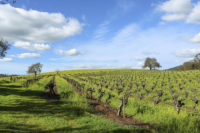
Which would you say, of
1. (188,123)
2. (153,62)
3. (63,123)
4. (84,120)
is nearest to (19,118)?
(63,123)

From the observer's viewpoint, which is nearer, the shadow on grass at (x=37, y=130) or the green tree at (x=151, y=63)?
the shadow on grass at (x=37, y=130)

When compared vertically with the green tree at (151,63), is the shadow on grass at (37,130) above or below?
below

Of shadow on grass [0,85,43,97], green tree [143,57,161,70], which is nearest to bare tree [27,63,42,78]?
shadow on grass [0,85,43,97]

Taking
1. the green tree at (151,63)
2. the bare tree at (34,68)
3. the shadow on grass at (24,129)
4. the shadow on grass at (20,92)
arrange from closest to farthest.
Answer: the shadow on grass at (24,129) → the shadow on grass at (20,92) → the bare tree at (34,68) → the green tree at (151,63)

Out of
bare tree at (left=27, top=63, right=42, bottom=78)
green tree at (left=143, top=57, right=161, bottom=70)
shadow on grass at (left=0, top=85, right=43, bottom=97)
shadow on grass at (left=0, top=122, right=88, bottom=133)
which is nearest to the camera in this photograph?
shadow on grass at (left=0, top=122, right=88, bottom=133)

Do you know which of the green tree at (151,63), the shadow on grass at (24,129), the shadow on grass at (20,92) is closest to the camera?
the shadow on grass at (24,129)

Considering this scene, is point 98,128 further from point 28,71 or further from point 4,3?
point 28,71

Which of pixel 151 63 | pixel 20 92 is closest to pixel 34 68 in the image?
pixel 20 92

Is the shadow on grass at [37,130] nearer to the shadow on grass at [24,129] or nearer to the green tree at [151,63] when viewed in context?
the shadow on grass at [24,129]

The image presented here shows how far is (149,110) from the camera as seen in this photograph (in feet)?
41.6

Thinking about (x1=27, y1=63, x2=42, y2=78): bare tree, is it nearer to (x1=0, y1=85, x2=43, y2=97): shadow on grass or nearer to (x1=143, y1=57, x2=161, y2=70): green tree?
(x1=0, y1=85, x2=43, y2=97): shadow on grass

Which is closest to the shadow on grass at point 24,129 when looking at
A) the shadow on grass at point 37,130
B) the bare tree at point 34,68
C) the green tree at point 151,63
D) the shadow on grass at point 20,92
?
the shadow on grass at point 37,130

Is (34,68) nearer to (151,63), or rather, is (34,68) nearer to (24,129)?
(24,129)

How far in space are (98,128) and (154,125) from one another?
4423 millimetres
